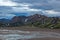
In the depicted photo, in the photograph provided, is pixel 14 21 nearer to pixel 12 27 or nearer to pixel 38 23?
pixel 12 27

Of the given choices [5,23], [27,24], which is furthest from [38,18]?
Result: [5,23]

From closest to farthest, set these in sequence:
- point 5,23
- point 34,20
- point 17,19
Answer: point 5,23, point 17,19, point 34,20

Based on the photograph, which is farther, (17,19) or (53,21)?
(53,21)

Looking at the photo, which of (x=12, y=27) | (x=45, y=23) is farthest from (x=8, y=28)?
(x=45, y=23)

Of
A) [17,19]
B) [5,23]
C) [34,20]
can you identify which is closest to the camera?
[5,23]

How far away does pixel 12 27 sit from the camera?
144 feet

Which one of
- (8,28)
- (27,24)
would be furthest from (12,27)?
(27,24)

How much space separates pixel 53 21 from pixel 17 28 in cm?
695

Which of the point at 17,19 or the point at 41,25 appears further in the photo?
the point at 41,25

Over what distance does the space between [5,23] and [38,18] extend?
8798mm

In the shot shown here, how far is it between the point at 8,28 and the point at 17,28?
167cm

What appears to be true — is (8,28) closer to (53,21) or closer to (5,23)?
(5,23)

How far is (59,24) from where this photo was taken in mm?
44938

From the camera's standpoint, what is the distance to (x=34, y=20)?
4438cm
